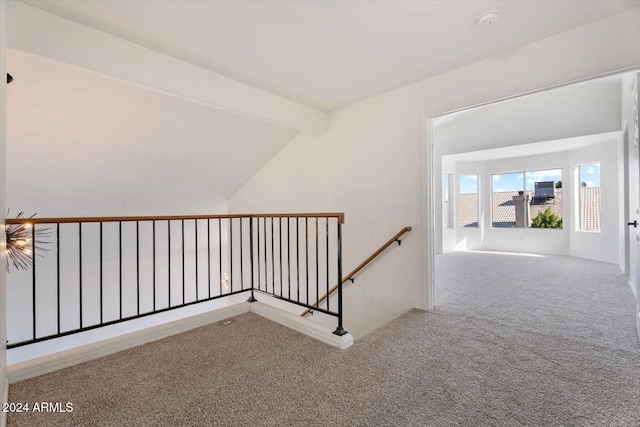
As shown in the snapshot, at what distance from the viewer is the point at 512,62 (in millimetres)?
2590

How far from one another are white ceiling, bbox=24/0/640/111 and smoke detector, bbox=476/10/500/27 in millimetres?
47

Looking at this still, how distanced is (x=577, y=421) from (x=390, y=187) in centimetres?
244

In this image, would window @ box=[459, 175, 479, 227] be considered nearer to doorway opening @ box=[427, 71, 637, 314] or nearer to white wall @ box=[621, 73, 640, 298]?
doorway opening @ box=[427, 71, 637, 314]

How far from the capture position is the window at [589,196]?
6.05 meters

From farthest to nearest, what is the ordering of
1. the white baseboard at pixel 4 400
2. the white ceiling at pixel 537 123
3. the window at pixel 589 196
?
1. the window at pixel 589 196
2. the white ceiling at pixel 537 123
3. the white baseboard at pixel 4 400

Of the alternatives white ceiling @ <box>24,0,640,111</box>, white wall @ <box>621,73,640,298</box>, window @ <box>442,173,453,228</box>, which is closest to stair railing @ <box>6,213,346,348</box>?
white ceiling @ <box>24,0,640,111</box>

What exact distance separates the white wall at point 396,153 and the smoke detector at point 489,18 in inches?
23.4

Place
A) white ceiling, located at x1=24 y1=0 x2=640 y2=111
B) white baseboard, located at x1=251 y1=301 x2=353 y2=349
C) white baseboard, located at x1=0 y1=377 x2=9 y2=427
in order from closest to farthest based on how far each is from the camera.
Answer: white baseboard, located at x1=0 y1=377 x2=9 y2=427, white ceiling, located at x1=24 y1=0 x2=640 y2=111, white baseboard, located at x1=251 y1=301 x2=353 y2=349

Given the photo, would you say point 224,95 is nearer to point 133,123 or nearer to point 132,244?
point 133,123

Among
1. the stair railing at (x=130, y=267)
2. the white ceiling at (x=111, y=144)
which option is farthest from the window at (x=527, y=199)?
the white ceiling at (x=111, y=144)

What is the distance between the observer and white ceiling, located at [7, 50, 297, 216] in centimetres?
270

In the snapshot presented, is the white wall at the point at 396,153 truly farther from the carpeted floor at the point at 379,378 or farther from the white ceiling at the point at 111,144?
the white ceiling at the point at 111,144

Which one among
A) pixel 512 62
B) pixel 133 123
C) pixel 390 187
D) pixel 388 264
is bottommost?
pixel 388 264

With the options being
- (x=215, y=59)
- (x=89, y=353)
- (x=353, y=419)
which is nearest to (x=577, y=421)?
(x=353, y=419)
